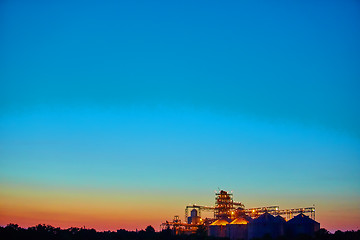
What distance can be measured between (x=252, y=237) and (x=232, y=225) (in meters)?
10.1

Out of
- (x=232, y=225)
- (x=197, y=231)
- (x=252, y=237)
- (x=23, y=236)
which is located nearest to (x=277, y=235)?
(x=252, y=237)

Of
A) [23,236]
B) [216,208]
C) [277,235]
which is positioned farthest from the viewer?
[216,208]

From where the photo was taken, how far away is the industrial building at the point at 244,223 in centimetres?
9462

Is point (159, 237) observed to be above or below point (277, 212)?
below

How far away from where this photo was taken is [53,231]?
471ft

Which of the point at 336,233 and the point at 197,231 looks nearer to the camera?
the point at 336,233

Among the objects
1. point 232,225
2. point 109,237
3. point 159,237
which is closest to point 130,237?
point 109,237

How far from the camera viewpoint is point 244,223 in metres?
104

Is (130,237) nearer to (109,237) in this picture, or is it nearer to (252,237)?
(109,237)

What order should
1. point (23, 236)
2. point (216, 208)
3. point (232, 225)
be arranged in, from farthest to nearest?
point (216, 208)
point (23, 236)
point (232, 225)

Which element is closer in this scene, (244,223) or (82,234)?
(244,223)

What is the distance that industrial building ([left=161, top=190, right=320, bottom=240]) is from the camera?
94.6 meters

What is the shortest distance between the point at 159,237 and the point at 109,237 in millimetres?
22887

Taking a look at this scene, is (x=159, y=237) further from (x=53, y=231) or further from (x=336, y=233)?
(x=336, y=233)
